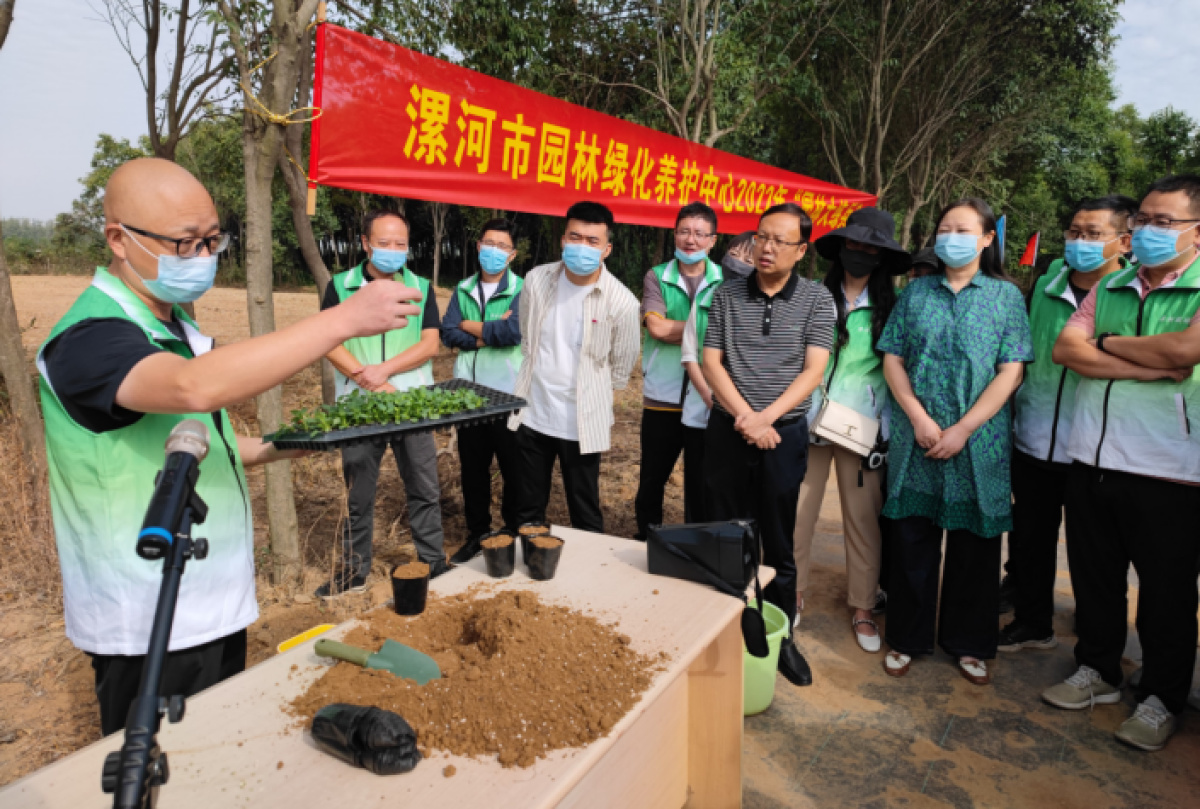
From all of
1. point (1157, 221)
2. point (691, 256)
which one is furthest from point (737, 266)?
point (1157, 221)

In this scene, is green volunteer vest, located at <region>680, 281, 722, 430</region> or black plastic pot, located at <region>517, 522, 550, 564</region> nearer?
black plastic pot, located at <region>517, 522, 550, 564</region>

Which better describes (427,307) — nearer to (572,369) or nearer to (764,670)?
(572,369)

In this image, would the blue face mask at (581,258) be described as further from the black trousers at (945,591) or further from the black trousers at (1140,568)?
the black trousers at (1140,568)

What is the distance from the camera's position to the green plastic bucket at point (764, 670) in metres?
2.76

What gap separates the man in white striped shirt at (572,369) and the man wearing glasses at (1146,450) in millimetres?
1969

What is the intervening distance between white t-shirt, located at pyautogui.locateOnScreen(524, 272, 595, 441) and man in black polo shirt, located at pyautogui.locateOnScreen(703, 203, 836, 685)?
74 cm

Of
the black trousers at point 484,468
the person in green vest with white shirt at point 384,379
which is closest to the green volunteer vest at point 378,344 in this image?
the person in green vest with white shirt at point 384,379

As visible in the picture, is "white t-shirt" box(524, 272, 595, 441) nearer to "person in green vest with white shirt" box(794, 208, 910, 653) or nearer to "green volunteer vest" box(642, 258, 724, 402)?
"green volunteer vest" box(642, 258, 724, 402)

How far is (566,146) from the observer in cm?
445

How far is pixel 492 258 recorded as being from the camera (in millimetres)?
4129

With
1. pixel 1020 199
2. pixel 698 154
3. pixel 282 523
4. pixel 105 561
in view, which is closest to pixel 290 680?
pixel 105 561

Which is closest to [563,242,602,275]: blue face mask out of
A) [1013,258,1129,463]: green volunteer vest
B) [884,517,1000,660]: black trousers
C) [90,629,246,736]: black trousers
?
[884,517,1000,660]: black trousers

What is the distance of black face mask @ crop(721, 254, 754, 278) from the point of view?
3.62 metres

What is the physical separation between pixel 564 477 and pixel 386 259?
1422 millimetres
